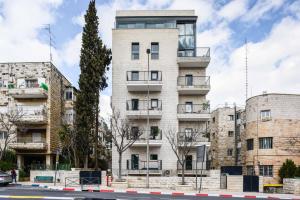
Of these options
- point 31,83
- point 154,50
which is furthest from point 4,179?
point 154,50

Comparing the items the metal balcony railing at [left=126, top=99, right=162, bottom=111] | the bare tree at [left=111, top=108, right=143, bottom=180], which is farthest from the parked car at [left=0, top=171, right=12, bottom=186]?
the metal balcony railing at [left=126, top=99, right=162, bottom=111]

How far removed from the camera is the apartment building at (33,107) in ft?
131

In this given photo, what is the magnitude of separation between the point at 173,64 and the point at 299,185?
1669cm

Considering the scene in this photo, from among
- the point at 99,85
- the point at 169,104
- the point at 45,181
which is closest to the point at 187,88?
the point at 169,104

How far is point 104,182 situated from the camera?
2931 centimetres

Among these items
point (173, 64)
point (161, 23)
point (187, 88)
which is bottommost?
point (187, 88)

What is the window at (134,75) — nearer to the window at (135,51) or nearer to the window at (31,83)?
the window at (135,51)

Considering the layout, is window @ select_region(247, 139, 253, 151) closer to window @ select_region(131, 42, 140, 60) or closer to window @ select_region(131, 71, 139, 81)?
window @ select_region(131, 71, 139, 81)

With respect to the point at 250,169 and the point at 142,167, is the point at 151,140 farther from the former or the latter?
the point at 250,169

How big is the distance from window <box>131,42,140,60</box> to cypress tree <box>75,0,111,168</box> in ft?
9.65

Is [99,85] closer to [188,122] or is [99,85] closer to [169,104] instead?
[169,104]

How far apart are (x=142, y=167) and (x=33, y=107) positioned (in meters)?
15.9

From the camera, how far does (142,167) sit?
112 ft

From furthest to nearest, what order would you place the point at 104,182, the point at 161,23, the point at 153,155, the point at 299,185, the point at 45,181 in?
the point at 161,23
the point at 153,155
the point at 45,181
the point at 104,182
the point at 299,185
